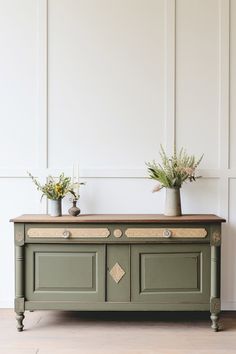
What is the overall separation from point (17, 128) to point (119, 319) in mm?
1897

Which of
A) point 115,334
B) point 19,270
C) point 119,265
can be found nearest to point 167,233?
point 119,265

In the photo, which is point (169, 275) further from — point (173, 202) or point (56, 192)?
point (56, 192)

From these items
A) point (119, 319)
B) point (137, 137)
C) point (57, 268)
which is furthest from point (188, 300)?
point (137, 137)

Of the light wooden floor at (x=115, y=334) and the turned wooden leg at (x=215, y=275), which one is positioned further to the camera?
the turned wooden leg at (x=215, y=275)

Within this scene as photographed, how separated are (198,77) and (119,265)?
1.80m

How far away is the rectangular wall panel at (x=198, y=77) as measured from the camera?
379 centimetres

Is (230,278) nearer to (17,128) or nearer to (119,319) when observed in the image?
(119,319)

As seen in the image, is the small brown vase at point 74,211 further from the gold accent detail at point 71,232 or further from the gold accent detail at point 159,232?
the gold accent detail at point 159,232

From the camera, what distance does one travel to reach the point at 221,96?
380cm

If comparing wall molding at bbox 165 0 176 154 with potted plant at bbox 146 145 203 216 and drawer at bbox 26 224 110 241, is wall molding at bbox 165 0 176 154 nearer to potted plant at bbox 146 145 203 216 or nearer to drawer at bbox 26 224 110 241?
potted plant at bbox 146 145 203 216

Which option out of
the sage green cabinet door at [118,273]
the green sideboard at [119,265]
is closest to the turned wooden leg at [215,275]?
the green sideboard at [119,265]

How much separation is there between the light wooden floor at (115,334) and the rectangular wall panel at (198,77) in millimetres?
1393

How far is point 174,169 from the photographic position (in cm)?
349

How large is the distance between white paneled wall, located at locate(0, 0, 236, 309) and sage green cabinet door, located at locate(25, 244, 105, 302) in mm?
546
